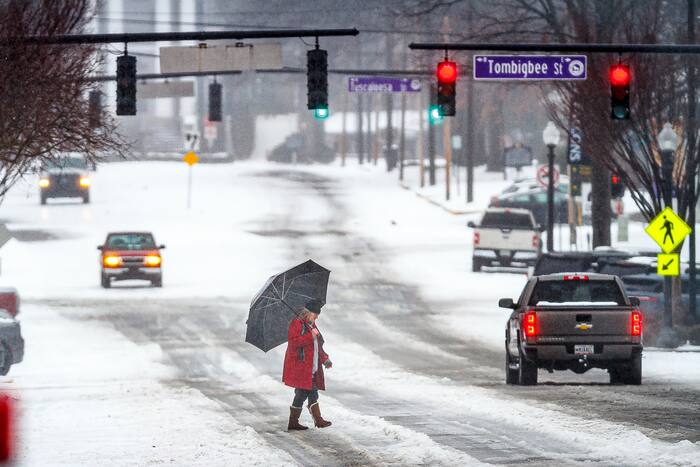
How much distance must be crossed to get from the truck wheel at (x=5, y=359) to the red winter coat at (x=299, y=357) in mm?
9612

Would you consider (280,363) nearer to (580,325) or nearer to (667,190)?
(580,325)

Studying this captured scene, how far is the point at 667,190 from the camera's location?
30891 mm

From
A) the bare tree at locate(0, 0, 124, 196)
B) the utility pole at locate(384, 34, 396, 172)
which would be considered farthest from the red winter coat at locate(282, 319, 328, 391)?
the utility pole at locate(384, 34, 396, 172)

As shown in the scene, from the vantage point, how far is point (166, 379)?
80.1 ft

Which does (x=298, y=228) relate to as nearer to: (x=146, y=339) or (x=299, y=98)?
(x=146, y=339)

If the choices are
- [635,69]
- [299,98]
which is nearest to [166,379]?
[635,69]

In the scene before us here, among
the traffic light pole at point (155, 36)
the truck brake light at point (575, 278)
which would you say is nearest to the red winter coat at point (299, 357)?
the truck brake light at point (575, 278)

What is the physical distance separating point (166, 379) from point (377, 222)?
3647 cm

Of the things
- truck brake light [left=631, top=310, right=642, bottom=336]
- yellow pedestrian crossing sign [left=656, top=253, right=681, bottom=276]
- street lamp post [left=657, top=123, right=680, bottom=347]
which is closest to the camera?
truck brake light [left=631, top=310, right=642, bottom=336]

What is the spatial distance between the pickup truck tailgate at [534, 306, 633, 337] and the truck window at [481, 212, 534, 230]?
2344 centimetres

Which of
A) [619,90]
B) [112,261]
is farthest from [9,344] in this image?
[112,261]

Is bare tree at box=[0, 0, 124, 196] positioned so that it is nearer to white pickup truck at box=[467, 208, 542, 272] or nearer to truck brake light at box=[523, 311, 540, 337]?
truck brake light at box=[523, 311, 540, 337]

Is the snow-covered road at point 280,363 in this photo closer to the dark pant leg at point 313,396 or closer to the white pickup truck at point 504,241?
the dark pant leg at point 313,396

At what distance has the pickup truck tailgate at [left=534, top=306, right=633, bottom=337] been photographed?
69.6 feet
